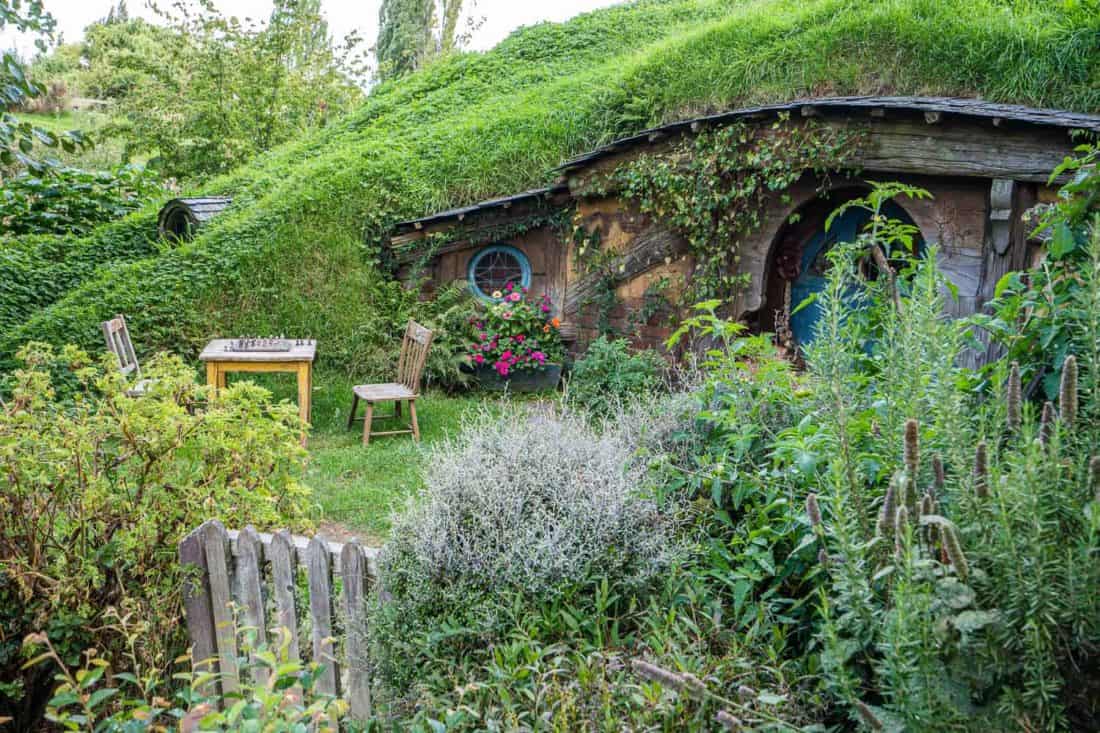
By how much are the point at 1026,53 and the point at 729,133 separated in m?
2.99

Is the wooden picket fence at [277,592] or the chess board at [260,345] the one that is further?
the chess board at [260,345]

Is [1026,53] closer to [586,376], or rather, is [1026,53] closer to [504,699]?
[586,376]

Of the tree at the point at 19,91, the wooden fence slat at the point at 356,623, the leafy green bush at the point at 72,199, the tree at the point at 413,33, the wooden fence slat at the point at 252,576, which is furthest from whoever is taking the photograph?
the tree at the point at 413,33

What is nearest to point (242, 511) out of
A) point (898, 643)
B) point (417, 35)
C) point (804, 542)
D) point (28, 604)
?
point (28, 604)

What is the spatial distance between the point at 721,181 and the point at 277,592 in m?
7.41

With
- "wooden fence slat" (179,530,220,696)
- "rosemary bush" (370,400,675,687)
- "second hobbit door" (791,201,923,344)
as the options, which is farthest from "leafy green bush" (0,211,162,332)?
"rosemary bush" (370,400,675,687)

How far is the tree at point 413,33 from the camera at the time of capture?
906 inches

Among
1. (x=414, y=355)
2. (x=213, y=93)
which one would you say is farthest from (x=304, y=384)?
(x=213, y=93)

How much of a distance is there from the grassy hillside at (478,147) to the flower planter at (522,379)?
1569mm

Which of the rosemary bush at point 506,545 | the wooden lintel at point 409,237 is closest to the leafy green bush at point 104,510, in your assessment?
the rosemary bush at point 506,545

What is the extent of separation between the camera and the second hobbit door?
9074 millimetres

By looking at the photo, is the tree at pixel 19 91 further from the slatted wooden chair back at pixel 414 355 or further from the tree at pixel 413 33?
the tree at pixel 413 33

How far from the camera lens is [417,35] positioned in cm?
2439

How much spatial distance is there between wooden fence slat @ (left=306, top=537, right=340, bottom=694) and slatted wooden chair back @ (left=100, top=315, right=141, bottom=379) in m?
5.91
